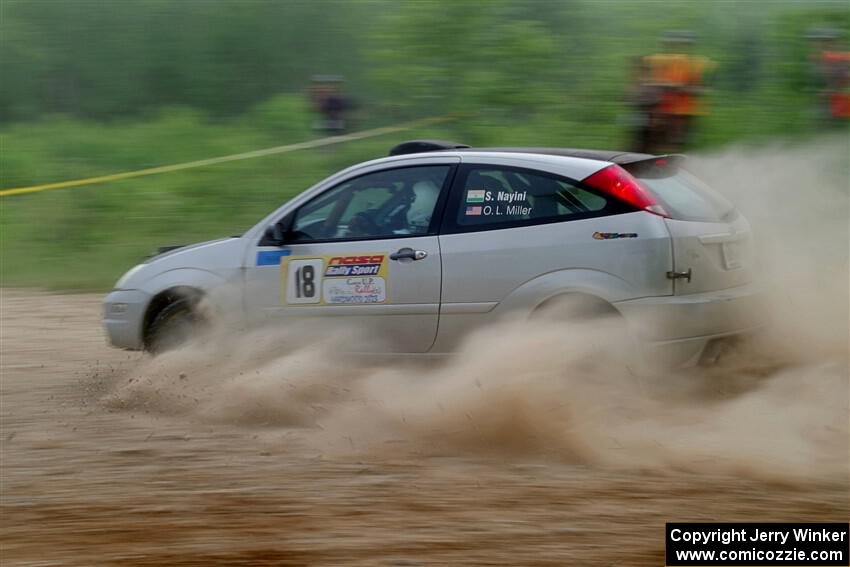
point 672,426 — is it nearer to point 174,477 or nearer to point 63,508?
point 174,477

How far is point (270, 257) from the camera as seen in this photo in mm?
7250

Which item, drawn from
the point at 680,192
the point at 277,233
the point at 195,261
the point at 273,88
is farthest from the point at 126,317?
the point at 273,88

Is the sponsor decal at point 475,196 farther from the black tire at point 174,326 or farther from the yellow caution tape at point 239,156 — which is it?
the yellow caution tape at point 239,156

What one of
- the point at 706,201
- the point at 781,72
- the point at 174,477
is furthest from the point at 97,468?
the point at 781,72

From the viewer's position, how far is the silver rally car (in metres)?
6.40

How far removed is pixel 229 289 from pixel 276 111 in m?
13.1

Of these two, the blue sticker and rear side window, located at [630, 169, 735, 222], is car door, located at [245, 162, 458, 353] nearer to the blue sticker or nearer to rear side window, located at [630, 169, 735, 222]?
the blue sticker

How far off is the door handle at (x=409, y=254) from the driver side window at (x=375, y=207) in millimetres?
133

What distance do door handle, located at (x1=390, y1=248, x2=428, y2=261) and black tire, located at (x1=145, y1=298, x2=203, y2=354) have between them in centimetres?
151

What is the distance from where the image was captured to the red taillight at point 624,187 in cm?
645

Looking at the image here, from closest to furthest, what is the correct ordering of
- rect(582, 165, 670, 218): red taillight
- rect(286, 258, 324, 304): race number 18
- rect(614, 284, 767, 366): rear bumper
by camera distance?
1. rect(614, 284, 767, 366): rear bumper
2. rect(582, 165, 670, 218): red taillight
3. rect(286, 258, 324, 304): race number 18

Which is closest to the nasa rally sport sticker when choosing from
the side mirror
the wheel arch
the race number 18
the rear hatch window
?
the race number 18

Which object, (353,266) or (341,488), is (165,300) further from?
(341,488)

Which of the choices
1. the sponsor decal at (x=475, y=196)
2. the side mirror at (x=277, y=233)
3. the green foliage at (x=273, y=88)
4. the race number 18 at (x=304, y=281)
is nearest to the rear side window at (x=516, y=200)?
the sponsor decal at (x=475, y=196)
